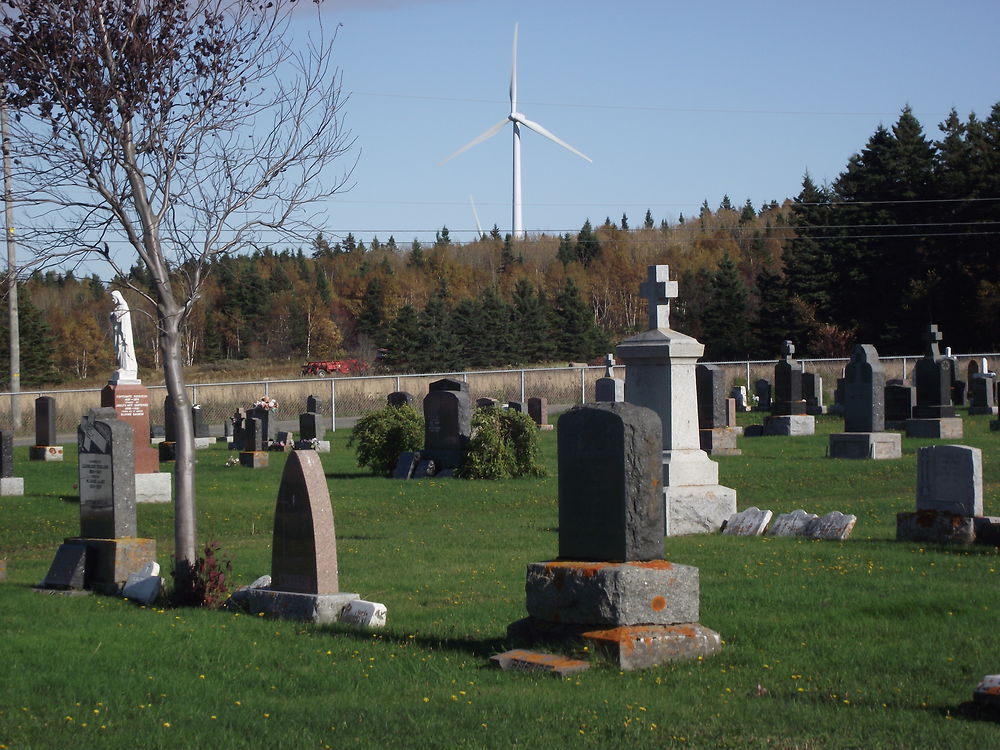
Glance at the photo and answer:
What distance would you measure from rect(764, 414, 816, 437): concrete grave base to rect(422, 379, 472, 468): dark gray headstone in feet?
38.4

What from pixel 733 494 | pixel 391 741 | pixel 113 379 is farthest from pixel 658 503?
pixel 113 379

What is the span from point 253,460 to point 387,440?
3266 mm

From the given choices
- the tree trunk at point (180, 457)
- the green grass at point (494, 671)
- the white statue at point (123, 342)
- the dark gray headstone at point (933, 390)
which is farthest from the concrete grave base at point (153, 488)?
the dark gray headstone at point (933, 390)

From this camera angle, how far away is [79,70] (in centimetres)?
1154

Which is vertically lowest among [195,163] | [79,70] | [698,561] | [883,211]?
[698,561]

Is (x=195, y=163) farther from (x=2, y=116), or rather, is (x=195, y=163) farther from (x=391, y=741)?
(x=391, y=741)

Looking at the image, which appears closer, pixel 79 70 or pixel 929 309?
pixel 79 70

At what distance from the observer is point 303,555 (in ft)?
33.1

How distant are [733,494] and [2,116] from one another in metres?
9.47

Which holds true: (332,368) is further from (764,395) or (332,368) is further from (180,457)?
(180,457)

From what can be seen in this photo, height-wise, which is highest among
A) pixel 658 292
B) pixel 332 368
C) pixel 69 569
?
pixel 658 292

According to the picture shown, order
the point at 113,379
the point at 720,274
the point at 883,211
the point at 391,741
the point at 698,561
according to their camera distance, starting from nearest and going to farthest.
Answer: the point at 391,741 < the point at 698,561 < the point at 113,379 < the point at 883,211 < the point at 720,274

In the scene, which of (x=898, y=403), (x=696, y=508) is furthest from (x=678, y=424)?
(x=898, y=403)

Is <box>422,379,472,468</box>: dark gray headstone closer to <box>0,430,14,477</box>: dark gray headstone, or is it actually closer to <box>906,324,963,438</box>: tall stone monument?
<box>0,430,14,477</box>: dark gray headstone
